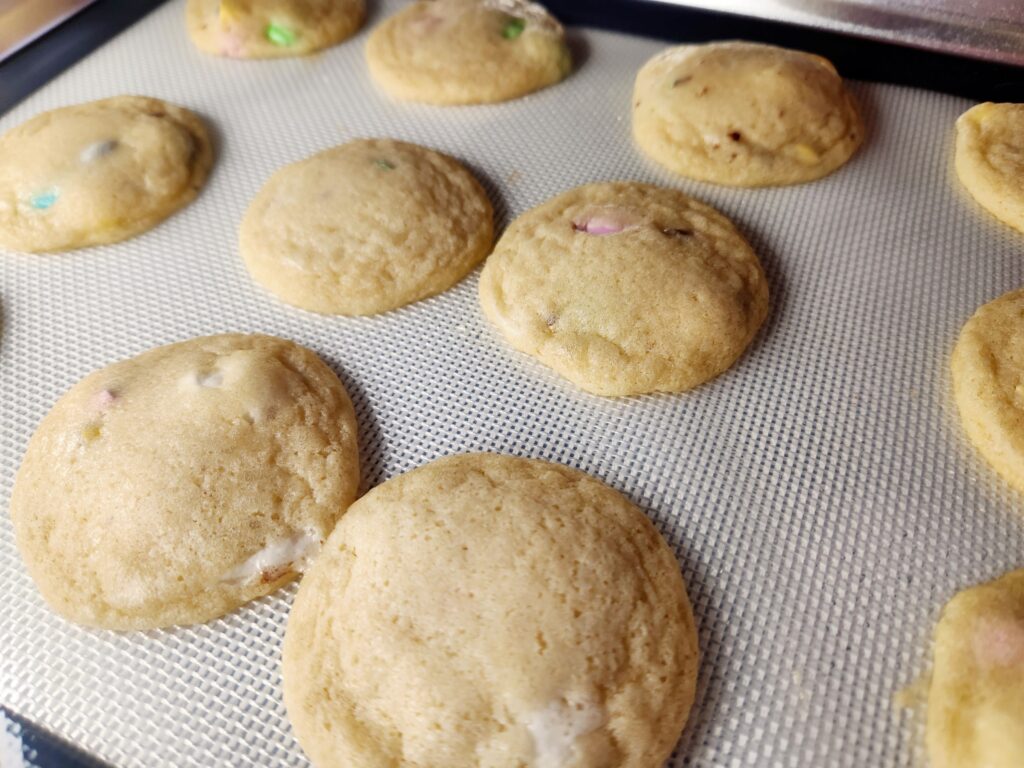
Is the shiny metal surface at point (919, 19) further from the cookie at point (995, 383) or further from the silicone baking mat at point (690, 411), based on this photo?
the cookie at point (995, 383)

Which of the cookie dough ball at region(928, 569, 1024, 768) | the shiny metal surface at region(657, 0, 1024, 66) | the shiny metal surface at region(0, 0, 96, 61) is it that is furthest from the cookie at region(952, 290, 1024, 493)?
the shiny metal surface at region(0, 0, 96, 61)

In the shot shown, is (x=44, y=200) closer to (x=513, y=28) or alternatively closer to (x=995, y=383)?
(x=513, y=28)

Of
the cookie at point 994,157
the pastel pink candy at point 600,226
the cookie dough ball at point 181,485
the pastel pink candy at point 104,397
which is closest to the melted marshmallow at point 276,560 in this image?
the cookie dough ball at point 181,485

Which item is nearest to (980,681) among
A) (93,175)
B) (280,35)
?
(93,175)

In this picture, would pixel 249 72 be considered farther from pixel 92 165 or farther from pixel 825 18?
pixel 825 18

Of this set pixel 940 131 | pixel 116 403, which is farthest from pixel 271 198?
pixel 940 131

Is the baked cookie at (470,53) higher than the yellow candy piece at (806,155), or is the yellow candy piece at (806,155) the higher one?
the baked cookie at (470,53)
